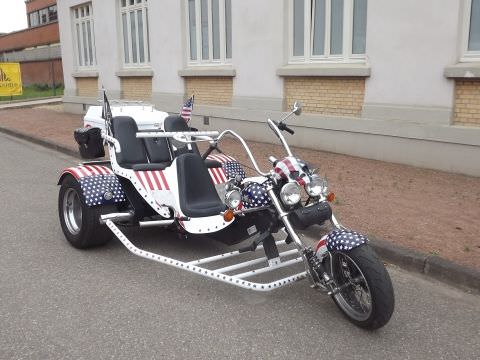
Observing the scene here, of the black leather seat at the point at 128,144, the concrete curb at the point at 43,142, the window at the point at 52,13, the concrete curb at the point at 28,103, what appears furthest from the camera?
the window at the point at 52,13

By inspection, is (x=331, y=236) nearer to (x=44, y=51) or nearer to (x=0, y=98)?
(x=0, y=98)

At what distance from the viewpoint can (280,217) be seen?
3664mm

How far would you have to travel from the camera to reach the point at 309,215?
3586mm

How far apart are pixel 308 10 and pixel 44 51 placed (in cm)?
3219

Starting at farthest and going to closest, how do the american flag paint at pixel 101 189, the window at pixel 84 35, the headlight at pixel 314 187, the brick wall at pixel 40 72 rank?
the brick wall at pixel 40 72 < the window at pixel 84 35 < the american flag paint at pixel 101 189 < the headlight at pixel 314 187

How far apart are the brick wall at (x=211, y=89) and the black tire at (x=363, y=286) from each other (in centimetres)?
862

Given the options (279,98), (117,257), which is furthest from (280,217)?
(279,98)

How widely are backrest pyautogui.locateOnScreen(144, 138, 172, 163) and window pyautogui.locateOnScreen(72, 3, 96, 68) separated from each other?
13.6m

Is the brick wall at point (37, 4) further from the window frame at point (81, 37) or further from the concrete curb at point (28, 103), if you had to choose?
the window frame at point (81, 37)

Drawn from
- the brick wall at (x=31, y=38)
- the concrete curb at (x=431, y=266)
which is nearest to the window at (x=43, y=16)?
the brick wall at (x=31, y=38)

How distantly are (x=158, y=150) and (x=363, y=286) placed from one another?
2.78 meters

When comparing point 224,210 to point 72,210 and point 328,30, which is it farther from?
point 328,30

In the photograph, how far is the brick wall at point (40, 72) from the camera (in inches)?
1345

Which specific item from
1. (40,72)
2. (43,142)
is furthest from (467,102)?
(40,72)
